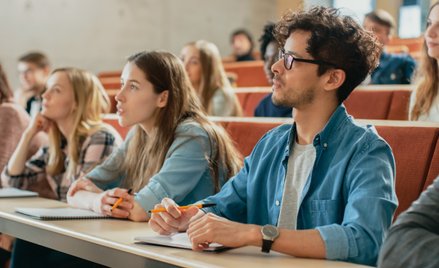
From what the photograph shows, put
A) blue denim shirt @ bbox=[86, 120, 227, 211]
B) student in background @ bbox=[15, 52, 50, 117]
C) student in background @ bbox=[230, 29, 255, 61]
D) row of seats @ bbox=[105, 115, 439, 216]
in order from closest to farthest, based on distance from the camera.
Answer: row of seats @ bbox=[105, 115, 439, 216] → blue denim shirt @ bbox=[86, 120, 227, 211] → student in background @ bbox=[15, 52, 50, 117] → student in background @ bbox=[230, 29, 255, 61]

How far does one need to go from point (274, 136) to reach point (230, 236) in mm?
491

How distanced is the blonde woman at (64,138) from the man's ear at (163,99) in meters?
0.58

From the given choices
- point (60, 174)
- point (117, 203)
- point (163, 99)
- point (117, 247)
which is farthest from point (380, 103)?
point (117, 247)

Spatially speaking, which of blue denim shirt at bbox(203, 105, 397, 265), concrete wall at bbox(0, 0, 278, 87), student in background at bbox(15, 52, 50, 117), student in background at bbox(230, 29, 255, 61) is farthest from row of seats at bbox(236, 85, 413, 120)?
concrete wall at bbox(0, 0, 278, 87)

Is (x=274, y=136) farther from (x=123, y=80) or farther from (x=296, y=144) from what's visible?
(x=123, y=80)

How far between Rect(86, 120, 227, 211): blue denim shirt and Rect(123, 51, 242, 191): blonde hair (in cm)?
2

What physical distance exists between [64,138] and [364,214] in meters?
1.93

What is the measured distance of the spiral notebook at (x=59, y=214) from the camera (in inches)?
89.2

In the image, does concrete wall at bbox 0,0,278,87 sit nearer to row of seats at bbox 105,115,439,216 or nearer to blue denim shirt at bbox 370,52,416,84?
blue denim shirt at bbox 370,52,416,84

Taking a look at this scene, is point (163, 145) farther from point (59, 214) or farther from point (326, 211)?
point (326, 211)

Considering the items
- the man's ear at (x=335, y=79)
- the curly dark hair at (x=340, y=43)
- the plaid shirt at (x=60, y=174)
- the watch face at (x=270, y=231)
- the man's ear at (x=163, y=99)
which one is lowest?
the plaid shirt at (x=60, y=174)

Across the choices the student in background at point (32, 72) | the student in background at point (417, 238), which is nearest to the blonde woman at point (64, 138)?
the student in background at point (417, 238)

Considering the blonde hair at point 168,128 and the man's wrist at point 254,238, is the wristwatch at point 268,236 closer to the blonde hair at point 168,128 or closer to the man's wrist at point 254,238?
the man's wrist at point 254,238

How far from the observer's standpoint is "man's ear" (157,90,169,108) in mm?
2713
